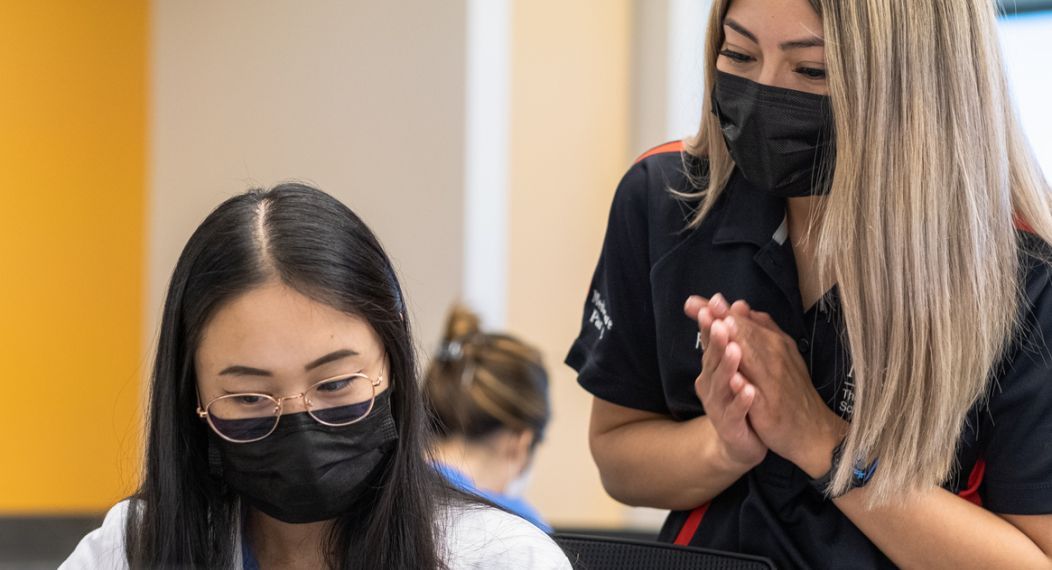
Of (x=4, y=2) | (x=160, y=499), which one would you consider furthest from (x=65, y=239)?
(x=160, y=499)

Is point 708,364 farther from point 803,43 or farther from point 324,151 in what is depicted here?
point 324,151

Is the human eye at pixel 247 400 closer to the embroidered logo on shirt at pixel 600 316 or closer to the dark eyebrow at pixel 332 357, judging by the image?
the dark eyebrow at pixel 332 357

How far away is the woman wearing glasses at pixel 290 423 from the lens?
151 centimetres

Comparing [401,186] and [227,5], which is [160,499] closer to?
[401,186]

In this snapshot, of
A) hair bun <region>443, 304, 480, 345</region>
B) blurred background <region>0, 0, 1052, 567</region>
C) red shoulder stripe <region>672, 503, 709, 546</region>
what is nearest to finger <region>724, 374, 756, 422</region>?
red shoulder stripe <region>672, 503, 709, 546</region>

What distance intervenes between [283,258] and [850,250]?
69cm

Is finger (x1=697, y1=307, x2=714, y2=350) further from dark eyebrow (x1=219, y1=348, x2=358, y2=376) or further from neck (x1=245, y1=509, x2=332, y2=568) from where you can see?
neck (x1=245, y1=509, x2=332, y2=568)

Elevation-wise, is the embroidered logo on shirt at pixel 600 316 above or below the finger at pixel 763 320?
below

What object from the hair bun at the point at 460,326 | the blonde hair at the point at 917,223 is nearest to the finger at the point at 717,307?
the blonde hair at the point at 917,223

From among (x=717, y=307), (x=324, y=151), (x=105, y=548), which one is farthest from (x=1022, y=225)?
(x=324, y=151)

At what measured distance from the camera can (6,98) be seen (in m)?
3.61

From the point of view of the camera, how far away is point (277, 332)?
1526mm

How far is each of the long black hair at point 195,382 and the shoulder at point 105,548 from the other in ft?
0.10

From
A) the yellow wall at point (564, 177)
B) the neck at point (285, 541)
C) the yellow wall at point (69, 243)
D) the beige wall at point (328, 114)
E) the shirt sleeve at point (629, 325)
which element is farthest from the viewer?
the yellow wall at point (564, 177)
